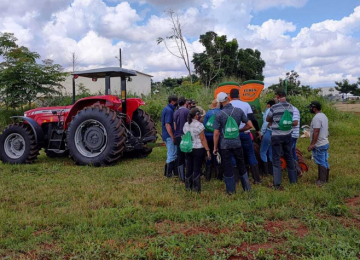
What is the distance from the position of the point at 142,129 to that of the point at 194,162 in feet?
11.6

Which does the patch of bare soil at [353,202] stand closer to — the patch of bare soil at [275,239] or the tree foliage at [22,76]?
the patch of bare soil at [275,239]

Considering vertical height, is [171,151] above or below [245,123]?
below

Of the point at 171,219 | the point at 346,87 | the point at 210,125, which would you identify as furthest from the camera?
the point at 346,87

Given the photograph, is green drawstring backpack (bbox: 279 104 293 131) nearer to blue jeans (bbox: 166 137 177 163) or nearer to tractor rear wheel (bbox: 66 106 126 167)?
blue jeans (bbox: 166 137 177 163)

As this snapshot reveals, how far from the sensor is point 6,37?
648 inches

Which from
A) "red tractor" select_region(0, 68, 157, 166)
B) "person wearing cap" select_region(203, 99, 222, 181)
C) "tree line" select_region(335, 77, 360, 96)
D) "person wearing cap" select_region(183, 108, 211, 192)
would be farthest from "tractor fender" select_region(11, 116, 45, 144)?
"tree line" select_region(335, 77, 360, 96)

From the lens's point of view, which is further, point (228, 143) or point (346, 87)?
point (346, 87)

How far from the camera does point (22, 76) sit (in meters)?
15.4

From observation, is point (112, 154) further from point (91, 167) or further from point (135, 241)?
point (135, 241)

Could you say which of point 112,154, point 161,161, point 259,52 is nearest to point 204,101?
point 161,161

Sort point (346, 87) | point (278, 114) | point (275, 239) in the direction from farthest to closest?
point (346, 87)
point (278, 114)
point (275, 239)

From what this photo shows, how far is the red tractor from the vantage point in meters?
7.39

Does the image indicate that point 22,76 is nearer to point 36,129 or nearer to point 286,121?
point 36,129

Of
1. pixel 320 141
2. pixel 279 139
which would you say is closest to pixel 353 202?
pixel 320 141
